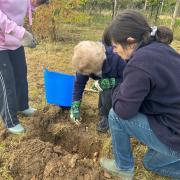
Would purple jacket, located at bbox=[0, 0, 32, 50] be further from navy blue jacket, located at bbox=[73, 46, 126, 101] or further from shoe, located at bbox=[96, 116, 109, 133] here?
shoe, located at bbox=[96, 116, 109, 133]

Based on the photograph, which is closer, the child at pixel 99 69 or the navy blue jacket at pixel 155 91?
the navy blue jacket at pixel 155 91

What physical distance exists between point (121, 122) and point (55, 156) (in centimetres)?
69

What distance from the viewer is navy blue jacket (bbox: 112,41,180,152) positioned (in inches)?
74.9

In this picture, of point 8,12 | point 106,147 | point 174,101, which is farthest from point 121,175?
point 8,12

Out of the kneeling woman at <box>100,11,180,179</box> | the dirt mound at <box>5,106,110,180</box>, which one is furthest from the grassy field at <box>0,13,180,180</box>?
the kneeling woman at <box>100,11,180,179</box>

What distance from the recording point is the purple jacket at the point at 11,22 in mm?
2555

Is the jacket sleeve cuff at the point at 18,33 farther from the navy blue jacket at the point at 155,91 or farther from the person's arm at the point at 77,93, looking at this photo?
the navy blue jacket at the point at 155,91

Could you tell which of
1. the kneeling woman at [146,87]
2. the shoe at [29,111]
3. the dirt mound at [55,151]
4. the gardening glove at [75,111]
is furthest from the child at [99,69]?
the shoe at [29,111]

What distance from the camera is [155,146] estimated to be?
2191 millimetres

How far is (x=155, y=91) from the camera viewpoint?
1979mm

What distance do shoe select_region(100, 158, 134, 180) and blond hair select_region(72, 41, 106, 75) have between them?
72 centimetres

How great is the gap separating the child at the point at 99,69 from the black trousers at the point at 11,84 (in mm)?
537

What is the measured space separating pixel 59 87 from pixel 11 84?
53 centimetres

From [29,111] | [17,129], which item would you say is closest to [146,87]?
[17,129]
